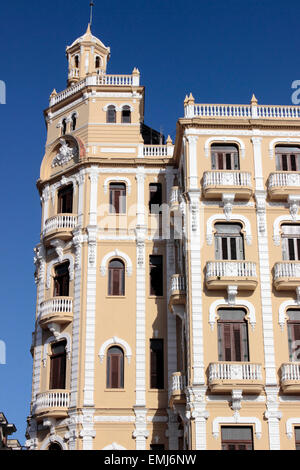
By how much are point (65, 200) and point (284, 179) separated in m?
13.2

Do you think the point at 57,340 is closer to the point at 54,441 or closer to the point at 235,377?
the point at 54,441

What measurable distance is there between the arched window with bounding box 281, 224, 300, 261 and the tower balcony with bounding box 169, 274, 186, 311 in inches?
207

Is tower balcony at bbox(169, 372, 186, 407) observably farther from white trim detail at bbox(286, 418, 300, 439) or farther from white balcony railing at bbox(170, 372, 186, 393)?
white trim detail at bbox(286, 418, 300, 439)

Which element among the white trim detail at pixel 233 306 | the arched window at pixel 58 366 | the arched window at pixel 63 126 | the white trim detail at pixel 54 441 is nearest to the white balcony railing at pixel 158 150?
the arched window at pixel 63 126

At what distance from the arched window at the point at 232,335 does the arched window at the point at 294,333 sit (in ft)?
6.90

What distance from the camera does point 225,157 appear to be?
138 feet

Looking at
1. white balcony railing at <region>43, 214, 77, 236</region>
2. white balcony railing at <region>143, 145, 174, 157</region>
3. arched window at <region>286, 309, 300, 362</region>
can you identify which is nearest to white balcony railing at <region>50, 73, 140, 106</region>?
white balcony railing at <region>143, 145, 174, 157</region>

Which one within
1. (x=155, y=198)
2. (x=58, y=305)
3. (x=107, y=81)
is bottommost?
(x=58, y=305)

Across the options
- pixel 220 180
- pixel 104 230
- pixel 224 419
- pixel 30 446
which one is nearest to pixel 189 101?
pixel 220 180

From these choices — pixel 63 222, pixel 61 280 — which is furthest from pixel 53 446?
pixel 63 222

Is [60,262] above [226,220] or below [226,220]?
below

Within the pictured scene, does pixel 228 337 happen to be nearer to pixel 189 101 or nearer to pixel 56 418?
pixel 56 418

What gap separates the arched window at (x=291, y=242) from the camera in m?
40.1

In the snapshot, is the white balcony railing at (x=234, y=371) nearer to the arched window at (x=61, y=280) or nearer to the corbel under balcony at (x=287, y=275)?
the corbel under balcony at (x=287, y=275)
